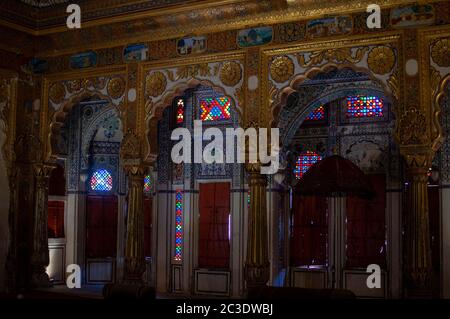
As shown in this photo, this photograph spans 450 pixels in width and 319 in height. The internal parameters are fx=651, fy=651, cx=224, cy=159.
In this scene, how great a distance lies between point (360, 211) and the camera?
1121cm

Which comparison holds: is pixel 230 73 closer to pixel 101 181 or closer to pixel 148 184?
pixel 148 184

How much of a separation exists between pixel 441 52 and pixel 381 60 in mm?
702

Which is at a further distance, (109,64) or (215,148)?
(215,148)

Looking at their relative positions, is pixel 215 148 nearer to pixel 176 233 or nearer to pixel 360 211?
pixel 176 233

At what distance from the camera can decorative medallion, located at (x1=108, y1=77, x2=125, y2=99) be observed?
978 cm

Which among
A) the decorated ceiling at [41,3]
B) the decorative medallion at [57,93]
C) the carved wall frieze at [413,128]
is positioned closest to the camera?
the carved wall frieze at [413,128]

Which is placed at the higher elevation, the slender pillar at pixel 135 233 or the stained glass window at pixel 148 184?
the stained glass window at pixel 148 184

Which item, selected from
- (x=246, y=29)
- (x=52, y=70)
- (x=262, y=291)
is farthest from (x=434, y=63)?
(x=52, y=70)

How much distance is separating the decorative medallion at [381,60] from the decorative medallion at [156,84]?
120 inches

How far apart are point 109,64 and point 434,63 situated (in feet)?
15.7

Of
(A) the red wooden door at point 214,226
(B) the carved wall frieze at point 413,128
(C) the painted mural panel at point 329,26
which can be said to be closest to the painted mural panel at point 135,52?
(C) the painted mural panel at point 329,26

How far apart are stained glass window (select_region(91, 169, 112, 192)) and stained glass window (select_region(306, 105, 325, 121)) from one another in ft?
13.6

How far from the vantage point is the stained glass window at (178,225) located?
12211 mm

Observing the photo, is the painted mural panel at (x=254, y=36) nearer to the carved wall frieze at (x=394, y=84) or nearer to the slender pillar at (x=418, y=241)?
the carved wall frieze at (x=394, y=84)
